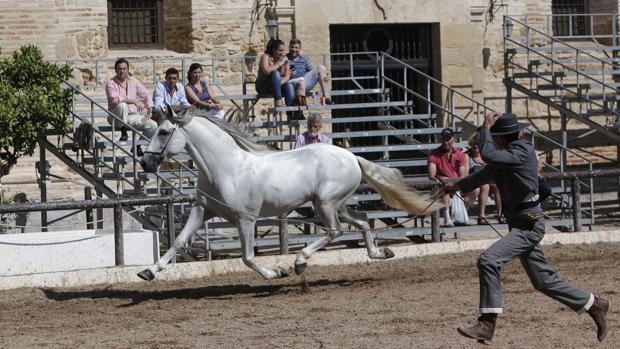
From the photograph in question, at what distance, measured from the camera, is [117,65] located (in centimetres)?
1869

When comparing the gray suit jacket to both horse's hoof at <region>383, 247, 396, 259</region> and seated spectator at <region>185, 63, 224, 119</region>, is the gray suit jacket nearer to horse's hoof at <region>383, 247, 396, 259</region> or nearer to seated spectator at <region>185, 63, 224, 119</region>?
horse's hoof at <region>383, 247, 396, 259</region>

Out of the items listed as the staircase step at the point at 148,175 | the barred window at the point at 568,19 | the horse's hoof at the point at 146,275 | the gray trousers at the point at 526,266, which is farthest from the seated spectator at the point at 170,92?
the barred window at the point at 568,19

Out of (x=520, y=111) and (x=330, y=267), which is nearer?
(x=330, y=267)

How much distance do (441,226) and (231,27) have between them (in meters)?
6.09

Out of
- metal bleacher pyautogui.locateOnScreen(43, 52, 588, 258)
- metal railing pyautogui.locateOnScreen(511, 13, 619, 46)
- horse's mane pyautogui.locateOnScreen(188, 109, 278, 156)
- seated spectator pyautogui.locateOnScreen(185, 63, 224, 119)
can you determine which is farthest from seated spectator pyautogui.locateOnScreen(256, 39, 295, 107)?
metal railing pyautogui.locateOnScreen(511, 13, 619, 46)

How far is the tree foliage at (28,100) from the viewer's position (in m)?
17.8

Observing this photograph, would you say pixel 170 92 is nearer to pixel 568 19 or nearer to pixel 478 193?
pixel 478 193

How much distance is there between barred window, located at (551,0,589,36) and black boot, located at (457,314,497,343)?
15231 mm

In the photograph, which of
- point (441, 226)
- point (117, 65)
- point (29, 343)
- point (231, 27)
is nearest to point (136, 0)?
point (231, 27)

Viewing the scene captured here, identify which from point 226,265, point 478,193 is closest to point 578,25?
point 478,193

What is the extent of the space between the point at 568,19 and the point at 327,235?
1166cm

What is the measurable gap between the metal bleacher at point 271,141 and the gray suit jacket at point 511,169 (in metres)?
4.81

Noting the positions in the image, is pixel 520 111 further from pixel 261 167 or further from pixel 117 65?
pixel 261 167

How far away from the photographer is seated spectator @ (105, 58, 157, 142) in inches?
727
